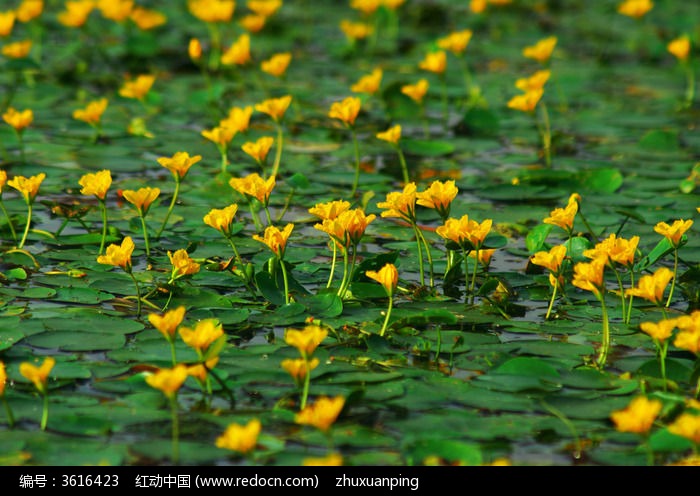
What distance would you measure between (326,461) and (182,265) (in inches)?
32.1

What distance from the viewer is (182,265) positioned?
2570 mm

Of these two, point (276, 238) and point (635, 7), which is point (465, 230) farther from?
point (635, 7)

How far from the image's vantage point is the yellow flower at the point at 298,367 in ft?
6.66

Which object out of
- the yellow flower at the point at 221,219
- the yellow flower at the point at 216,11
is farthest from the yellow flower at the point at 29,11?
the yellow flower at the point at 221,219

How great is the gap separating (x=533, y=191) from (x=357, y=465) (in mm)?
1802

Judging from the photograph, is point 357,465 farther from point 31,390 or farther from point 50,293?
point 50,293

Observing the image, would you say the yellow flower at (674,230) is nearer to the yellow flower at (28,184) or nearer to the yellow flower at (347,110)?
the yellow flower at (347,110)

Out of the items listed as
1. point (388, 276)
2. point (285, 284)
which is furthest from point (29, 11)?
point (388, 276)

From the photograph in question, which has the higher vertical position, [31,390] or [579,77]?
[579,77]

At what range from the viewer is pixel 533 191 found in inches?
141

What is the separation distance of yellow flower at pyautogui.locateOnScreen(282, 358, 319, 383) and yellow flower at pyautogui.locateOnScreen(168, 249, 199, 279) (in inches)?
23.4

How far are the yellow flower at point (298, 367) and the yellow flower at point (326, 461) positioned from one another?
160 mm

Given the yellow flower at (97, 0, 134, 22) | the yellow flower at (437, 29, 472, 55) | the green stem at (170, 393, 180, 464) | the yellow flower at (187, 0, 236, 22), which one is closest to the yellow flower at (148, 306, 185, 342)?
the green stem at (170, 393, 180, 464)

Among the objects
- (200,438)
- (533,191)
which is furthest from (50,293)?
(533,191)
